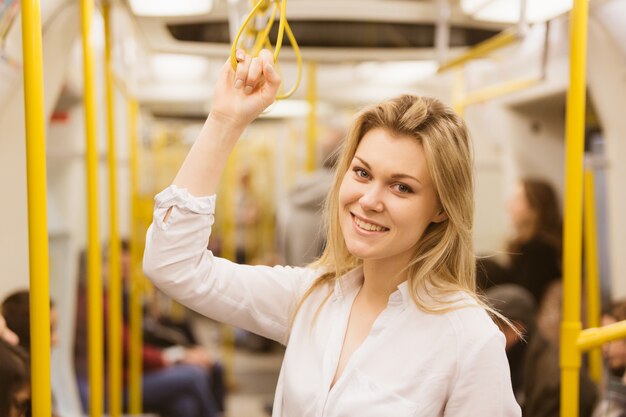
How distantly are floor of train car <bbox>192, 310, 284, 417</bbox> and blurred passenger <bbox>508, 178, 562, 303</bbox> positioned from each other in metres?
2.39

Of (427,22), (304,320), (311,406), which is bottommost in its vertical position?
(311,406)

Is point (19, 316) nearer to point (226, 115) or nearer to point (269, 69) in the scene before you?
point (226, 115)

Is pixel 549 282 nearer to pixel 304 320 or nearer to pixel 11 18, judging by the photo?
pixel 304 320

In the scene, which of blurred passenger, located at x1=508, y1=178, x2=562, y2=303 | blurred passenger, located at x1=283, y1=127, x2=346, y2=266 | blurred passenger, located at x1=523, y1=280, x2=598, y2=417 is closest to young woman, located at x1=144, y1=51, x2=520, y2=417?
blurred passenger, located at x1=523, y1=280, x2=598, y2=417

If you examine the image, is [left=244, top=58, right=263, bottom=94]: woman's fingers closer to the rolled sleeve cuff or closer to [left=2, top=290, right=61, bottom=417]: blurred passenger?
the rolled sleeve cuff

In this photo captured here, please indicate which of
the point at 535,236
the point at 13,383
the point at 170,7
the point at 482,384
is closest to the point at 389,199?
the point at 482,384

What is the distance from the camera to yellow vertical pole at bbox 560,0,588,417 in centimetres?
170

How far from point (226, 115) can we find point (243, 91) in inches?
2.5

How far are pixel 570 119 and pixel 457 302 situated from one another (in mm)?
622

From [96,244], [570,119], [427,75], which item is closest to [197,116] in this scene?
[427,75]

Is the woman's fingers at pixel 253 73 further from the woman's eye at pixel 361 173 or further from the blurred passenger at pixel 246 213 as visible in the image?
the blurred passenger at pixel 246 213

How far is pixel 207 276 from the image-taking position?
1505 millimetres

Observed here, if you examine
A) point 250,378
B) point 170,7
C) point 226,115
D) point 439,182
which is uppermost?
point 170,7

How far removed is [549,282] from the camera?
14.1 feet
